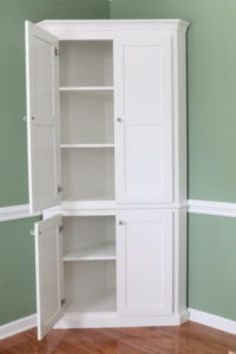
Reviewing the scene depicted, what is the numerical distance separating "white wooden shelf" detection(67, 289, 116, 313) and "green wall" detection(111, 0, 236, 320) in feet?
2.03

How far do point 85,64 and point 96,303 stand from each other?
1.87m

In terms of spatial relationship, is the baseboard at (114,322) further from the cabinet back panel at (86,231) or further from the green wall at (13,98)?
the green wall at (13,98)

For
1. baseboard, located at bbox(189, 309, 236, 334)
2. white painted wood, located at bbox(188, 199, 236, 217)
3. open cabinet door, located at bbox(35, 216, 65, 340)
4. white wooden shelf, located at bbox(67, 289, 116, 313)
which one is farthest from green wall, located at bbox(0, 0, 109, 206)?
baseboard, located at bbox(189, 309, 236, 334)

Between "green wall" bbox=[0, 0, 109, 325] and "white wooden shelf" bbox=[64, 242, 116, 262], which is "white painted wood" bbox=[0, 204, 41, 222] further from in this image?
"white wooden shelf" bbox=[64, 242, 116, 262]

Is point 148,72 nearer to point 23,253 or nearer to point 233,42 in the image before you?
point 233,42

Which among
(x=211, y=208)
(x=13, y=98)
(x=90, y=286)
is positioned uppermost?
(x=13, y=98)

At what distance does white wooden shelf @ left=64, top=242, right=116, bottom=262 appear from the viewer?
3.32m

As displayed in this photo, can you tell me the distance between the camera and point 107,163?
3.74 metres

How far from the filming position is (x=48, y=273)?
9.95ft

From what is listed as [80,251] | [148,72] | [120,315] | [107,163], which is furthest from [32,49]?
[120,315]

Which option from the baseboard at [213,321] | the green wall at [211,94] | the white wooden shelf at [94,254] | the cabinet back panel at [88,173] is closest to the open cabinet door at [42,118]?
the cabinet back panel at [88,173]

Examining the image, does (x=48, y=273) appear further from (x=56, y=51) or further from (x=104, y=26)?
(x=104, y=26)

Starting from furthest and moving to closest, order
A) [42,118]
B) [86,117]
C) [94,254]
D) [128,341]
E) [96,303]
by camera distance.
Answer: [86,117] → [96,303] → [94,254] → [128,341] → [42,118]

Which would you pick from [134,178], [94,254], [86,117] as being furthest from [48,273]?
[86,117]
